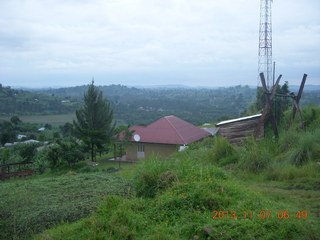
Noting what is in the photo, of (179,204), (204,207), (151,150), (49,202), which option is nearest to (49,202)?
(49,202)

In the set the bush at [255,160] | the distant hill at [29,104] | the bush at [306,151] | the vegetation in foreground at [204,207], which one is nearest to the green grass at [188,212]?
A: the vegetation in foreground at [204,207]

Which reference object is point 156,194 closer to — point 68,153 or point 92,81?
point 68,153

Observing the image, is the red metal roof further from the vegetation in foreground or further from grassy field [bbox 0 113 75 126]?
grassy field [bbox 0 113 75 126]

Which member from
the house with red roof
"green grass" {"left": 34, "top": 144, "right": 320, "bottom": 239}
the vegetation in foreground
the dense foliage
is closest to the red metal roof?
the house with red roof

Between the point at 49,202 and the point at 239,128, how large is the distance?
8.56 m

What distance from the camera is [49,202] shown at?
5.29 metres

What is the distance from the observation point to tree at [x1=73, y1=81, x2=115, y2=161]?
24.9 meters

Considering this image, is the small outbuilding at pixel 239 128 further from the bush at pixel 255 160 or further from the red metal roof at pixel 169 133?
the red metal roof at pixel 169 133

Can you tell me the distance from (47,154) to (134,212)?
14452 millimetres

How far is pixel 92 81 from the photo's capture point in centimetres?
2686

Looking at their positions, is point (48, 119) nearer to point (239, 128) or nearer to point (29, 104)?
point (29, 104)

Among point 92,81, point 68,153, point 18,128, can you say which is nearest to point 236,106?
point 18,128
